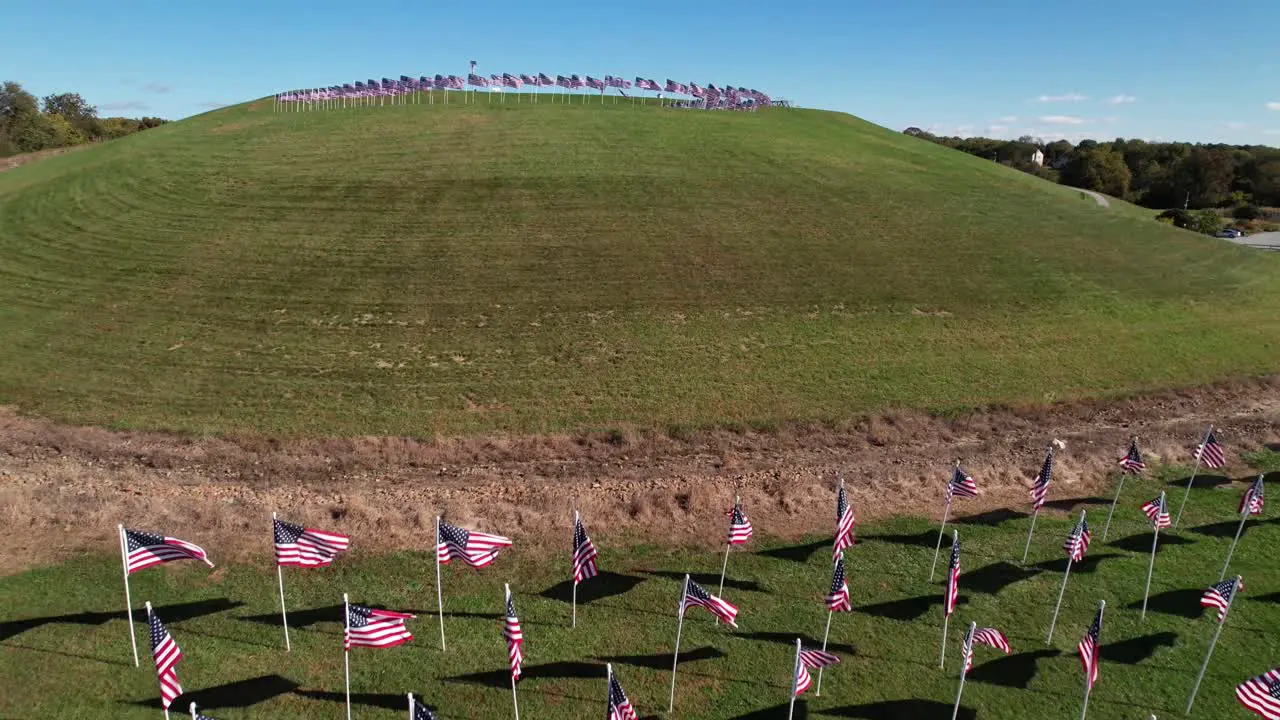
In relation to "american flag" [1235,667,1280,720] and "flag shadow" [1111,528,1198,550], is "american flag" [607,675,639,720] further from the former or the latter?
"flag shadow" [1111,528,1198,550]

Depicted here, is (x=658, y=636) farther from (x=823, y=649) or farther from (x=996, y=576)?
(x=996, y=576)

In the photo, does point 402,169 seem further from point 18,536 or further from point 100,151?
point 18,536

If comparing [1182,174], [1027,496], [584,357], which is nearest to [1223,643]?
[1027,496]

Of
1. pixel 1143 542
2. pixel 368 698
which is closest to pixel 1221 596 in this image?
pixel 1143 542

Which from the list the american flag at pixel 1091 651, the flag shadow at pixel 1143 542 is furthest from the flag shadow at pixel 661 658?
the flag shadow at pixel 1143 542

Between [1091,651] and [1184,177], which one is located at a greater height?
[1184,177]

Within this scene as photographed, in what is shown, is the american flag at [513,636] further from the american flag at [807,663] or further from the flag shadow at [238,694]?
the american flag at [807,663]
